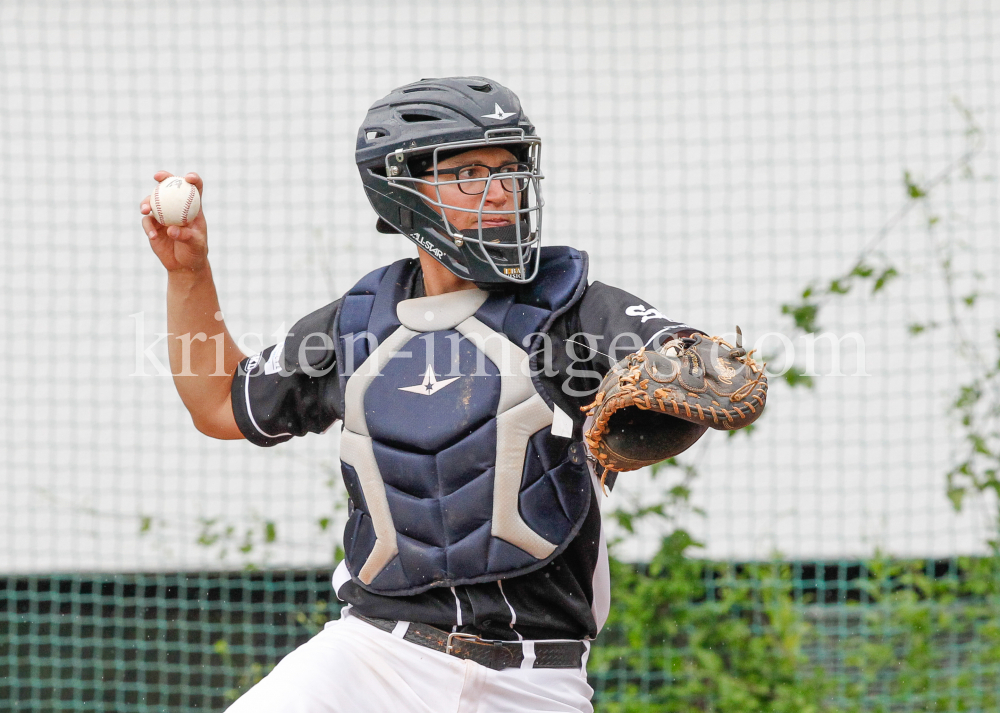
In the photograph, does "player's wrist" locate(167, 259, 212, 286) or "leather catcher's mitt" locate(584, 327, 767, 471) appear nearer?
"leather catcher's mitt" locate(584, 327, 767, 471)

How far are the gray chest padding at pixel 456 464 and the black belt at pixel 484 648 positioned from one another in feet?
0.33

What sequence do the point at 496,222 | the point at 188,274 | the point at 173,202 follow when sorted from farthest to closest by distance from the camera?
the point at 188,274 < the point at 173,202 < the point at 496,222

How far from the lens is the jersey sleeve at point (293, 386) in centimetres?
287

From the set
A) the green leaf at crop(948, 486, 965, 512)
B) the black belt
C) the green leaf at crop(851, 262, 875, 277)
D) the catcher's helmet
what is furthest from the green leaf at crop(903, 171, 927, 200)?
the black belt

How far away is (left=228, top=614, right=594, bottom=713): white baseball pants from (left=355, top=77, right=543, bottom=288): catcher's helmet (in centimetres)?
91

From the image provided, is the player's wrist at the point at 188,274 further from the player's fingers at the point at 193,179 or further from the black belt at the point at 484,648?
the black belt at the point at 484,648

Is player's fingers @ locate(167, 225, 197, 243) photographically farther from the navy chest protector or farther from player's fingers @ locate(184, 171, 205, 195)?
the navy chest protector

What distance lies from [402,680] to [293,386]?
0.87 meters

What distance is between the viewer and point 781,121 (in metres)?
5.06

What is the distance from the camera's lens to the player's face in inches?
106

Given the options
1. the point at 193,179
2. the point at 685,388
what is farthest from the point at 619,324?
the point at 193,179

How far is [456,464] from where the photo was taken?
2.51 meters

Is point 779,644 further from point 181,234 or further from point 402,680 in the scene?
point 181,234

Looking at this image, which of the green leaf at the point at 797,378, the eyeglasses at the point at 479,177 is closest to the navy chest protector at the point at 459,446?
the eyeglasses at the point at 479,177
